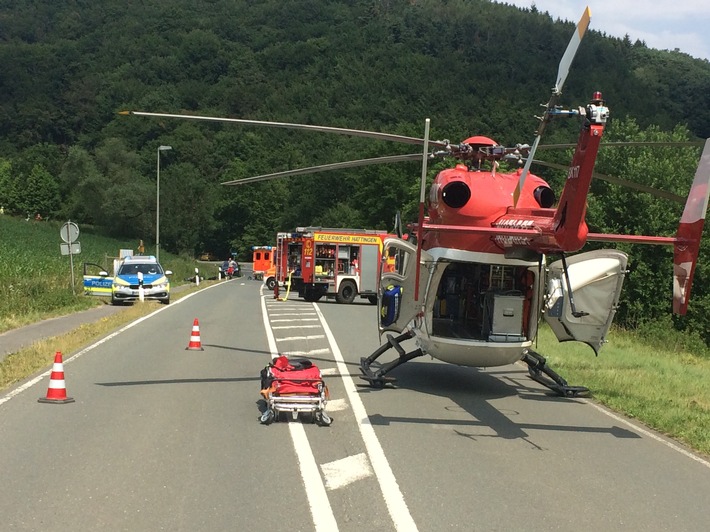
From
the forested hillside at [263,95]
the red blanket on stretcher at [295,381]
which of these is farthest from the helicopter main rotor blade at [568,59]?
the forested hillside at [263,95]

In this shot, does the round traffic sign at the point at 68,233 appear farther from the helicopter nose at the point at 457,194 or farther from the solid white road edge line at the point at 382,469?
the helicopter nose at the point at 457,194

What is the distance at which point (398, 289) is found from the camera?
1252 centimetres

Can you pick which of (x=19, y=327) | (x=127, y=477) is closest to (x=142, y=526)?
(x=127, y=477)

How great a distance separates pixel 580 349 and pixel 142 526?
538 inches

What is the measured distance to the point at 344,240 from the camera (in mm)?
34406

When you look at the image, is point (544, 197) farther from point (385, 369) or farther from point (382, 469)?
point (382, 469)

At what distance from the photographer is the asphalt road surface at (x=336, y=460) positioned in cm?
584

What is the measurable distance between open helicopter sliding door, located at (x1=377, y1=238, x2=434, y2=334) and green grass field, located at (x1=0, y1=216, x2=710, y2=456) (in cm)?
224

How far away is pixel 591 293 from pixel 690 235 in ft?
6.45

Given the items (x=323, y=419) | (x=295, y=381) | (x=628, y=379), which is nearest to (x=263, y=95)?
(x=628, y=379)

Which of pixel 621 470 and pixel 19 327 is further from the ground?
pixel 621 470

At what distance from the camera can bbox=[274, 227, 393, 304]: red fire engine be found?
3431cm

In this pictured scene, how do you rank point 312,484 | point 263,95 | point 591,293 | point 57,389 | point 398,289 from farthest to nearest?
point 263,95 < point 398,289 < point 591,293 < point 57,389 < point 312,484

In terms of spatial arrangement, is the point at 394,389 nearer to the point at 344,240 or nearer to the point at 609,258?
the point at 609,258
